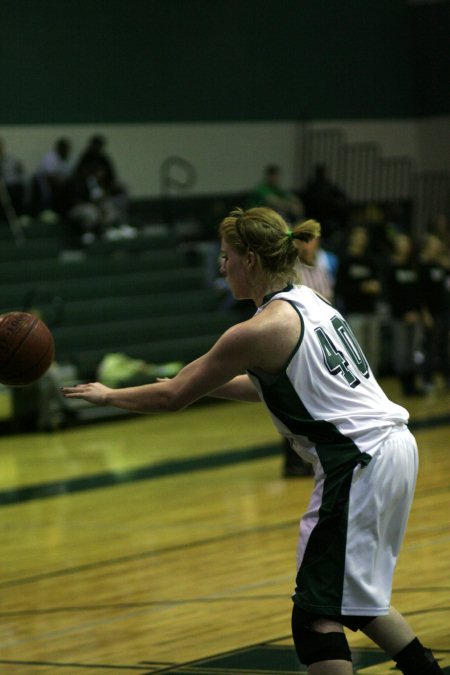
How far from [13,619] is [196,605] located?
76 centimetres

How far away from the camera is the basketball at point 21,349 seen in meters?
3.97

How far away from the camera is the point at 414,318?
46.8 feet

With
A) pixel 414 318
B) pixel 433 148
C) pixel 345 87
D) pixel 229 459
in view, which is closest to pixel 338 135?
pixel 345 87

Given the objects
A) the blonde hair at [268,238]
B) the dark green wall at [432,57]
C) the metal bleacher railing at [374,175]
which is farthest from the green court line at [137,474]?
the dark green wall at [432,57]

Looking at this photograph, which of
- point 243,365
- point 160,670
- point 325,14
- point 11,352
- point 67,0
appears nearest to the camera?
point 243,365

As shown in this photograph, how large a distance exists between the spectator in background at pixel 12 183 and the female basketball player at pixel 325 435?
1158cm

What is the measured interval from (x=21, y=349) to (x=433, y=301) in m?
10.7

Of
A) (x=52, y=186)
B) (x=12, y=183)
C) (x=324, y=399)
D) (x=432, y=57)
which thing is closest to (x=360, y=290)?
(x=52, y=186)

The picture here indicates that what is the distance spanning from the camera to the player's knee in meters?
3.26

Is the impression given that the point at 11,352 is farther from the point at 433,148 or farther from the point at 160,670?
the point at 433,148

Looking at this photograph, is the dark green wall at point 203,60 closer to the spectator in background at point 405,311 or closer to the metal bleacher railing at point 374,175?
the metal bleacher railing at point 374,175

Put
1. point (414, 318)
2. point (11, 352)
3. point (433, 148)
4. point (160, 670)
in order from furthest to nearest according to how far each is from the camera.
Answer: point (433, 148) → point (414, 318) → point (160, 670) → point (11, 352)

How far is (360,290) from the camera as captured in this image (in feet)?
48.3

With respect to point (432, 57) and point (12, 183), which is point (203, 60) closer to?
point (12, 183)
